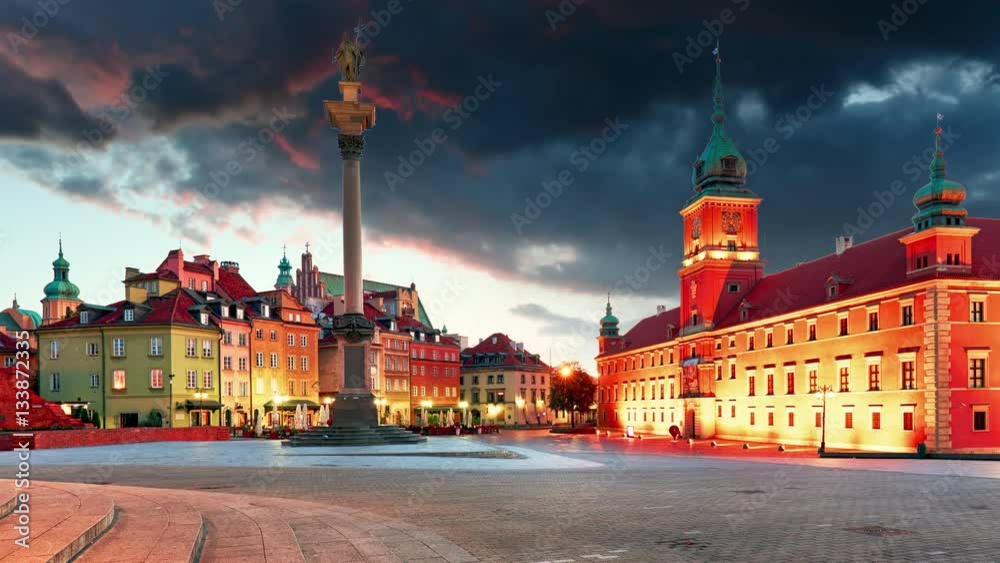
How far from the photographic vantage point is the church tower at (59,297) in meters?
115

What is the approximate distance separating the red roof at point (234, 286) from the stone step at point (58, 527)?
75.7 metres

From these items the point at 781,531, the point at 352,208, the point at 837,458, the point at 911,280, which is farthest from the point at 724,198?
the point at 781,531

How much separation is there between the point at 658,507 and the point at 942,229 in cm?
4044

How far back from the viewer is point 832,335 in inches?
2373

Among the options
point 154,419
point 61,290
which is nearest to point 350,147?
point 154,419

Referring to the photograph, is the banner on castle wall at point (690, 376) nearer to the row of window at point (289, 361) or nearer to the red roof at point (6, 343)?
the row of window at point (289, 361)

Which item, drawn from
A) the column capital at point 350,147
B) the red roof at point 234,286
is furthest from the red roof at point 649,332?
the column capital at point 350,147

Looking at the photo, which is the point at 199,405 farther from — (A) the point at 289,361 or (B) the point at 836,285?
(B) the point at 836,285

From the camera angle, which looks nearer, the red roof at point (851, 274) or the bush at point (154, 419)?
the red roof at point (851, 274)

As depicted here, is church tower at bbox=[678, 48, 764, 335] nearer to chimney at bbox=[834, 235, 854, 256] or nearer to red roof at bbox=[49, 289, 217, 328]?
chimney at bbox=[834, 235, 854, 256]

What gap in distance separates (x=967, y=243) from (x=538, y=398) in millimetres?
98556

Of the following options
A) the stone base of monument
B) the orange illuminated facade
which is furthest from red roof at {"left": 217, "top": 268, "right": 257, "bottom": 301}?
the orange illuminated facade

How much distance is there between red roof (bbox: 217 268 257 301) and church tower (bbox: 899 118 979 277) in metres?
66.9

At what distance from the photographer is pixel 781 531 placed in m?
14.5
